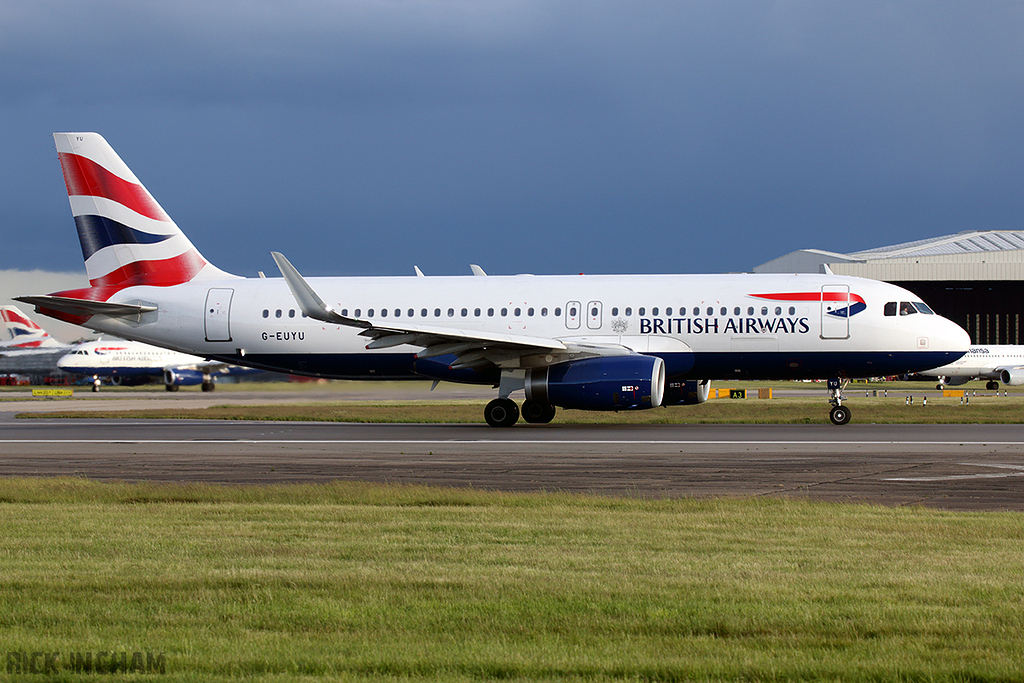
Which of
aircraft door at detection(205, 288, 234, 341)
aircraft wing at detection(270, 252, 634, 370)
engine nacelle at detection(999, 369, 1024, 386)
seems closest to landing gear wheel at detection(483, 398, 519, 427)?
aircraft wing at detection(270, 252, 634, 370)

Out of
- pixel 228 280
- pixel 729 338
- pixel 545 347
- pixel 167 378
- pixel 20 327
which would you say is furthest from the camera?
pixel 20 327

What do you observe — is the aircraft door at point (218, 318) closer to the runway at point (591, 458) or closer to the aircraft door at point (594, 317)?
A: the runway at point (591, 458)

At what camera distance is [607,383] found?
74.7 ft

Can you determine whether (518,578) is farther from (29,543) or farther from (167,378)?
(167,378)

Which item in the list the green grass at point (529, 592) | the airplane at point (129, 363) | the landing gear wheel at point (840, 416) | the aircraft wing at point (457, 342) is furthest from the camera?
the airplane at point (129, 363)

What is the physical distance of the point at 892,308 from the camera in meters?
24.9

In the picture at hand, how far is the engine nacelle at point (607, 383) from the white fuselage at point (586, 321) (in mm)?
2038

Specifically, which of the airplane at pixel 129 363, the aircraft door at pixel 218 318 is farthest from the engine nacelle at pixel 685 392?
the airplane at pixel 129 363

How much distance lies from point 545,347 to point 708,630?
17.7m

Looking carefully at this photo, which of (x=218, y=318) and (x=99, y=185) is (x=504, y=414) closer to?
(x=218, y=318)

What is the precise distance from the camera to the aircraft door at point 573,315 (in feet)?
84.0

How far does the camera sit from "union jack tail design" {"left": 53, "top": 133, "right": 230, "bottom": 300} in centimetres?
2794

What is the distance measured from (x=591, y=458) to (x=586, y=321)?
9.18 meters

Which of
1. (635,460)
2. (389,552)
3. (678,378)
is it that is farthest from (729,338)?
(389,552)
